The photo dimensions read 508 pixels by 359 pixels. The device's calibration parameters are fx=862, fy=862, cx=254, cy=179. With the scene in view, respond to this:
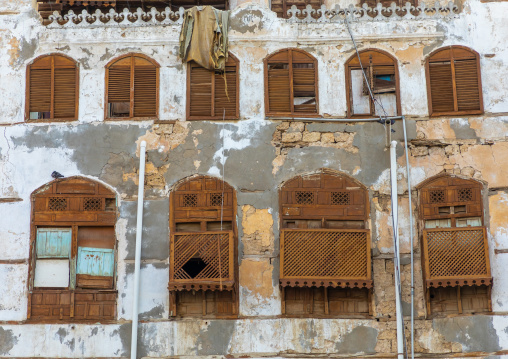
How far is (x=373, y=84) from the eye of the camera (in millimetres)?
14367

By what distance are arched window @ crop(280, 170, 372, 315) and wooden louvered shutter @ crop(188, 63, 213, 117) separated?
1.90 metres

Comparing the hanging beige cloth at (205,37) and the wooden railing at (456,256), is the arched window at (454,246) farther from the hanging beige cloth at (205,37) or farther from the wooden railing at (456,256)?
the hanging beige cloth at (205,37)

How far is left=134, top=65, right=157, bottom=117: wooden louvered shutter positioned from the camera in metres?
14.4

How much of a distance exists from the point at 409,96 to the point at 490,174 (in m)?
1.84

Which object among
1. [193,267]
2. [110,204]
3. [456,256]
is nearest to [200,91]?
[110,204]

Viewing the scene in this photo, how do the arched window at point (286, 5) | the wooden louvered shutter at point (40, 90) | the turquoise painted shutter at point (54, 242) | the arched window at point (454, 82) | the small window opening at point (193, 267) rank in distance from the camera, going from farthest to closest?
the arched window at point (286, 5) < the wooden louvered shutter at point (40, 90) < the arched window at point (454, 82) < the turquoise painted shutter at point (54, 242) < the small window opening at point (193, 267)

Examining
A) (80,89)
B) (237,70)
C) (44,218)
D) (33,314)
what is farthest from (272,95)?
(33,314)

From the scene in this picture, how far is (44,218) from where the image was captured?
13906 mm

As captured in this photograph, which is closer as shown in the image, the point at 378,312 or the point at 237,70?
the point at 378,312

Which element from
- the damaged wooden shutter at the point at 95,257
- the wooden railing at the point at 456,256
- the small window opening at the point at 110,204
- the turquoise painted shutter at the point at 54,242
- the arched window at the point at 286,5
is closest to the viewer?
the wooden railing at the point at 456,256

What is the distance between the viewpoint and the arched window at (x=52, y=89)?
14.4 meters

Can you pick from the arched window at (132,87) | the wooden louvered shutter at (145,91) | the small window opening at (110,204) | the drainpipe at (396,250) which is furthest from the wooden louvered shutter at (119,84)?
the drainpipe at (396,250)

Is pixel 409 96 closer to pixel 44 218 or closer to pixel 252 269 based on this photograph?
pixel 252 269

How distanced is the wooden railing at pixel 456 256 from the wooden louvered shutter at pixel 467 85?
217 centimetres
